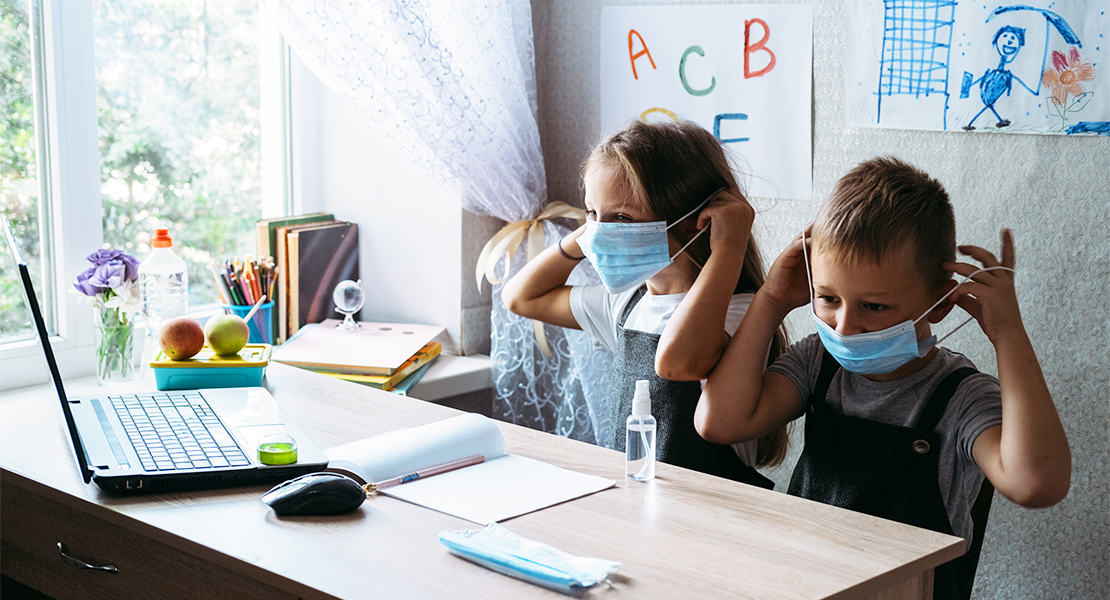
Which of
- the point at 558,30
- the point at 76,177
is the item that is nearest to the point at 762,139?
the point at 558,30

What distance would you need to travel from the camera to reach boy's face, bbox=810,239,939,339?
1.29m

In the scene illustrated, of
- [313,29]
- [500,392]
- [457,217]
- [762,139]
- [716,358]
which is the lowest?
[500,392]

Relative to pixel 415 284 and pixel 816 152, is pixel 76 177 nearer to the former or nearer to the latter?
pixel 415 284

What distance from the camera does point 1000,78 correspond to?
1.65m

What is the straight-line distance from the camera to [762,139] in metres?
1.97

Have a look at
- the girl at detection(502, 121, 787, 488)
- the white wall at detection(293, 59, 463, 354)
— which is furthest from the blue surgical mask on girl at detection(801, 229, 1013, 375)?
the white wall at detection(293, 59, 463, 354)

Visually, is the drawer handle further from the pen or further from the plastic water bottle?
the plastic water bottle

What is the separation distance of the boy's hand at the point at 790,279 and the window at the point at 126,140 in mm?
1370

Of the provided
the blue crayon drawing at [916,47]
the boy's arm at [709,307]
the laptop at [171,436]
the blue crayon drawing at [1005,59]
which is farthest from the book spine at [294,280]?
the blue crayon drawing at [1005,59]

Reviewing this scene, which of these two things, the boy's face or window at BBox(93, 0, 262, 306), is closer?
the boy's face

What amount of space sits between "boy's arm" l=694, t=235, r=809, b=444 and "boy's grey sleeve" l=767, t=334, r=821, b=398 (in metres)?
0.01

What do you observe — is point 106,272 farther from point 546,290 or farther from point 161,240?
point 546,290

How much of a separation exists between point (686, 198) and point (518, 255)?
73 cm

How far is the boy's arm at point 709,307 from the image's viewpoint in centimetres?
150
